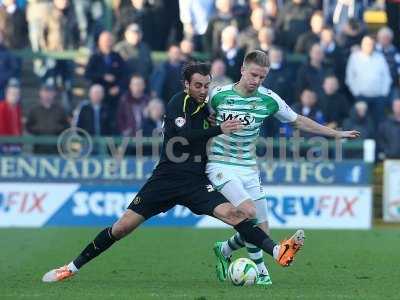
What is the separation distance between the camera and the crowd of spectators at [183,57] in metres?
20.0

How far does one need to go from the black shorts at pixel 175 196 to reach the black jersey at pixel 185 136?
0.09 metres

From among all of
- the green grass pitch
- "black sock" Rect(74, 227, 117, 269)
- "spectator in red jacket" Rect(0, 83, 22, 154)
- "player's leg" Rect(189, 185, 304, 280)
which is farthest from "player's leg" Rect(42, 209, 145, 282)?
"spectator in red jacket" Rect(0, 83, 22, 154)

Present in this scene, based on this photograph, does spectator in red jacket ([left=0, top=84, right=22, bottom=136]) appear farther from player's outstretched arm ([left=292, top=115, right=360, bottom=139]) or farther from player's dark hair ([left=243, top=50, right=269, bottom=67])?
player's dark hair ([left=243, top=50, right=269, bottom=67])

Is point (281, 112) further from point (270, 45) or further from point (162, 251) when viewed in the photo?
point (270, 45)

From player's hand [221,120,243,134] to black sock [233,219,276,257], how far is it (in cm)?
95

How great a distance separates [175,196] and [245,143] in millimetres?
814

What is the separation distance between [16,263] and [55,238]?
143 inches

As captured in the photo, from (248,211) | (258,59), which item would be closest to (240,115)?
(258,59)

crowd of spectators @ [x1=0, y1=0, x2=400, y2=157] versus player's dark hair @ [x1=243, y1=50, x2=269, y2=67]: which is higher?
player's dark hair @ [x1=243, y1=50, x2=269, y2=67]

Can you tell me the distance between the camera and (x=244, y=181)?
10.7 metres

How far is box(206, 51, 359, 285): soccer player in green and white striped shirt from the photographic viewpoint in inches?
414

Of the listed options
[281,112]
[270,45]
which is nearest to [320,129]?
[281,112]

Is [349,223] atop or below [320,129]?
below

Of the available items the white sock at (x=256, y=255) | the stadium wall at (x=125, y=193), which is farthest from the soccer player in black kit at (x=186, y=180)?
the stadium wall at (x=125, y=193)
